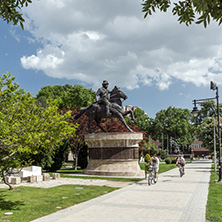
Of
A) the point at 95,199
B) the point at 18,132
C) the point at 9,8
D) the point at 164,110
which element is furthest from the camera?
the point at 164,110

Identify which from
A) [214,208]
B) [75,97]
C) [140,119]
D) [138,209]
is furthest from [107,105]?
[140,119]

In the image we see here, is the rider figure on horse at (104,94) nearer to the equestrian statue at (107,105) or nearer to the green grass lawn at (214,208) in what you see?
the equestrian statue at (107,105)

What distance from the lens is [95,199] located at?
10.6 m

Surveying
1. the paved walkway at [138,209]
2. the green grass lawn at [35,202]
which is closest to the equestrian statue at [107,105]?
the green grass lawn at [35,202]

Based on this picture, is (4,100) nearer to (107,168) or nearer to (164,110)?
(107,168)

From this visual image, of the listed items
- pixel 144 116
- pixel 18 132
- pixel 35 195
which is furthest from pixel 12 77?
pixel 144 116

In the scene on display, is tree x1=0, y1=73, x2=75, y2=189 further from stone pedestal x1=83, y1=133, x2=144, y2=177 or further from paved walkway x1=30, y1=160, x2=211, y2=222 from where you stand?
stone pedestal x1=83, y1=133, x2=144, y2=177

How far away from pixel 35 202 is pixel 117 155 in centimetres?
1145

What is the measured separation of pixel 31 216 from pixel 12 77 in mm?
4786

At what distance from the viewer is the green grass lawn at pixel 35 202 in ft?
26.4

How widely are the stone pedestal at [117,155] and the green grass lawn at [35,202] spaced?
794cm

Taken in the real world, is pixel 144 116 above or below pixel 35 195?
above

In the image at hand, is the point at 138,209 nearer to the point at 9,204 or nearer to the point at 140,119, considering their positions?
the point at 9,204

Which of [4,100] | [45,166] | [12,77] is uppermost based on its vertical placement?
[12,77]
